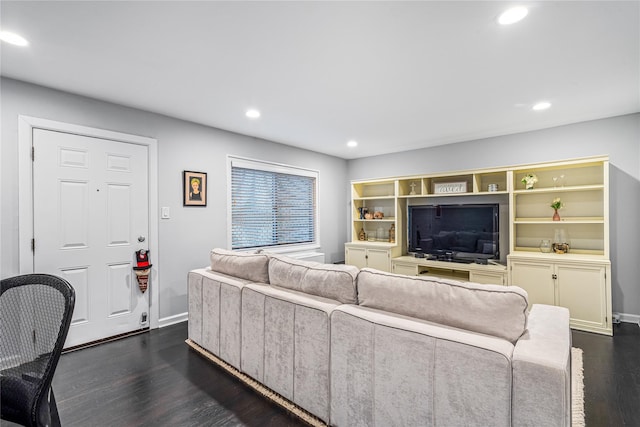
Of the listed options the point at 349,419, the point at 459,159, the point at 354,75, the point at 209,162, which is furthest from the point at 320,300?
the point at 459,159

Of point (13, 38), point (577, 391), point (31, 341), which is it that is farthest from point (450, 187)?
point (13, 38)

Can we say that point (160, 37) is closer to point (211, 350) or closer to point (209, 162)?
point (209, 162)

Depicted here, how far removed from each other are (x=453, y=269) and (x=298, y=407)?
10.1ft

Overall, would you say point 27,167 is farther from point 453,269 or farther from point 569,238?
point 569,238

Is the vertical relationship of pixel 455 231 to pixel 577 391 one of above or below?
above

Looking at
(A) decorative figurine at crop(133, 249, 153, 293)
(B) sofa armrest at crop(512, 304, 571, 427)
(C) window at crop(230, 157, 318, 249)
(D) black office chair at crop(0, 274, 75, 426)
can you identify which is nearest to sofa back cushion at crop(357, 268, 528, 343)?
(B) sofa armrest at crop(512, 304, 571, 427)

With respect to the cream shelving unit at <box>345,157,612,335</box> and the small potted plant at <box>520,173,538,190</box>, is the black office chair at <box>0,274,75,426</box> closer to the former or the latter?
the cream shelving unit at <box>345,157,612,335</box>

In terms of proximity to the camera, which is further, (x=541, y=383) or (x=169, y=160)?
(x=169, y=160)

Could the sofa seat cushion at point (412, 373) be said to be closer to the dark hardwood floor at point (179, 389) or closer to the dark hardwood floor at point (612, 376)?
the dark hardwood floor at point (179, 389)

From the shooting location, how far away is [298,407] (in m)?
1.84

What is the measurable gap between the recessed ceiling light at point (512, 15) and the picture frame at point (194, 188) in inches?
127

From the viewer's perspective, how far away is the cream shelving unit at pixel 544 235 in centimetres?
318

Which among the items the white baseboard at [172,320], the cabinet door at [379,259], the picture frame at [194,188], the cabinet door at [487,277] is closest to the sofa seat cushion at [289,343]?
the white baseboard at [172,320]

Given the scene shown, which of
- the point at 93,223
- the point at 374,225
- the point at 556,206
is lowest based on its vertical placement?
the point at 374,225
